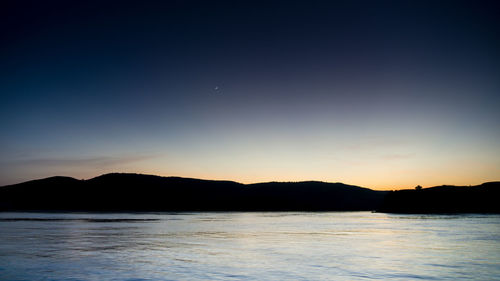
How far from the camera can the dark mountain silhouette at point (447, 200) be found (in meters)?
168

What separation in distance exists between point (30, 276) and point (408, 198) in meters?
176

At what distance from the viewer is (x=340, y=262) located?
2448 centimetres

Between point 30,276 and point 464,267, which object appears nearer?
point 30,276

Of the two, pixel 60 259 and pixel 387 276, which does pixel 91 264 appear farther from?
pixel 387 276

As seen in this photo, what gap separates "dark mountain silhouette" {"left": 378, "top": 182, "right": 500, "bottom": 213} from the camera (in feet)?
551

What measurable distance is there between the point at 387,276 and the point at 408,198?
169 meters

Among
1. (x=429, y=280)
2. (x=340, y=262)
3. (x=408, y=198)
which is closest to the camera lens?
(x=429, y=280)

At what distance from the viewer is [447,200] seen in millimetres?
171375

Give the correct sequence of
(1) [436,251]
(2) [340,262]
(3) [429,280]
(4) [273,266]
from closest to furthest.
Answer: (3) [429,280] < (4) [273,266] < (2) [340,262] < (1) [436,251]

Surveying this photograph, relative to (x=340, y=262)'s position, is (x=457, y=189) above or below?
above

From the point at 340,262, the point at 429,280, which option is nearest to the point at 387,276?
the point at 429,280

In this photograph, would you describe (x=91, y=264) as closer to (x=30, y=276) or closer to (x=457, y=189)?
(x=30, y=276)

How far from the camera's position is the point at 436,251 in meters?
30.3

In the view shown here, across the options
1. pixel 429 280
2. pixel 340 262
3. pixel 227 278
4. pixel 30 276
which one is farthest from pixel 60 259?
pixel 429 280
